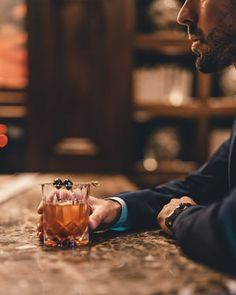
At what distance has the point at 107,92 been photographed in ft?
11.5

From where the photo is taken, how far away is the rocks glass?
1.14 metres

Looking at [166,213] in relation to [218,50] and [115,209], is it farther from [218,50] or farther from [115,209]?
[218,50]

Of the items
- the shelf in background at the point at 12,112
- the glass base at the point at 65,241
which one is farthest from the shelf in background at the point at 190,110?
the glass base at the point at 65,241

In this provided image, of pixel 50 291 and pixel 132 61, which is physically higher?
pixel 132 61

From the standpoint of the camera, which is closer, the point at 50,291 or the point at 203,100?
the point at 50,291

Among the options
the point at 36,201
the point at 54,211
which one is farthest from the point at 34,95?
the point at 54,211

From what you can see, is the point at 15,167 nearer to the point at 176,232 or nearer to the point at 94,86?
the point at 94,86

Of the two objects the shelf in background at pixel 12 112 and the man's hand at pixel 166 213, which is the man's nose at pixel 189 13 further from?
the shelf in background at pixel 12 112

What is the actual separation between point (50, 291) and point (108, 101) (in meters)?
2.77

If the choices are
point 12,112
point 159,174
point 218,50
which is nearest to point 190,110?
point 159,174

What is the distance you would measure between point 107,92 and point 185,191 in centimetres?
197

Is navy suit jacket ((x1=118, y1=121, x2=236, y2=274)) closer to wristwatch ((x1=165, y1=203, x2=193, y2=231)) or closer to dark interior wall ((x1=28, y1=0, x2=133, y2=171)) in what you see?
wristwatch ((x1=165, y1=203, x2=193, y2=231))

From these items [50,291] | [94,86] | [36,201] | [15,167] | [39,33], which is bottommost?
[15,167]

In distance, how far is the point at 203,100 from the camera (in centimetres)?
358
